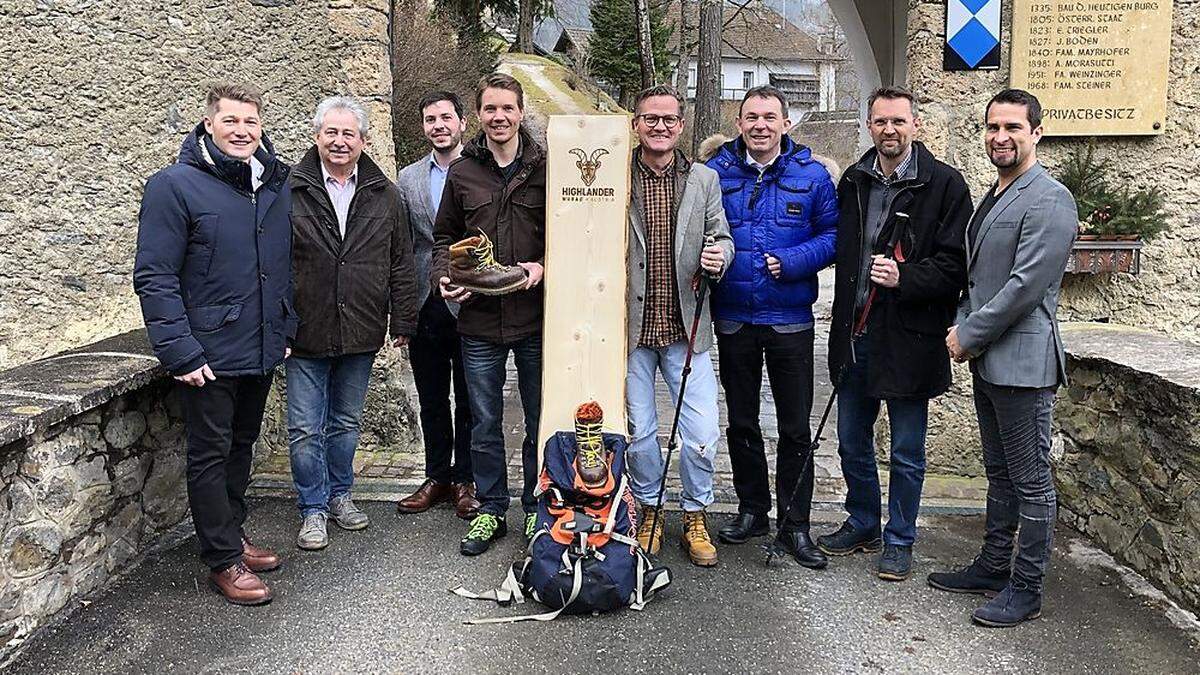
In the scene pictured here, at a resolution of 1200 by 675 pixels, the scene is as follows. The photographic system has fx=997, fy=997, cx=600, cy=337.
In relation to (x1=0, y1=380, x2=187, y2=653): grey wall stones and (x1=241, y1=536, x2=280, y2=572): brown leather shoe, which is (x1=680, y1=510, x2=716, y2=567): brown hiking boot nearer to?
(x1=241, y1=536, x2=280, y2=572): brown leather shoe

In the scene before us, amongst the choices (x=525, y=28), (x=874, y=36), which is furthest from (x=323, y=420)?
(x=525, y=28)

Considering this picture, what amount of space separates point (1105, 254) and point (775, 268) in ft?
6.98

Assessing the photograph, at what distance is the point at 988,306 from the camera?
10.5 feet

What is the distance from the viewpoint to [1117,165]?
4934 millimetres

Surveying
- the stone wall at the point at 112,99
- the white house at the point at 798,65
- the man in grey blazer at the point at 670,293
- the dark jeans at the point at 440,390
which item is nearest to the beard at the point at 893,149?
the man in grey blazer at the point at 670,293

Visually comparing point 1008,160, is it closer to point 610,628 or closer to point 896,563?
point 896,563

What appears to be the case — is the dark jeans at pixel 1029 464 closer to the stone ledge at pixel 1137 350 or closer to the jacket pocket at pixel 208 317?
the stone ledge at pixel 1137 350

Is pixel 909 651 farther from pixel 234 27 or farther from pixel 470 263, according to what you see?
pixel 234 27

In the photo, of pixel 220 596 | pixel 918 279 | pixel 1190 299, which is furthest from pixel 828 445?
pixel 220 596

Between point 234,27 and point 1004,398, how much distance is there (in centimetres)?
401

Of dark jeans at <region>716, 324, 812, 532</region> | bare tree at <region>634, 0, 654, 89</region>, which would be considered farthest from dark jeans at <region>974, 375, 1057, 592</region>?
bare tree at <region>634, 0, 654, 89</region>

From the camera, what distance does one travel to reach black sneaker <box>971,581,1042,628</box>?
3.32m

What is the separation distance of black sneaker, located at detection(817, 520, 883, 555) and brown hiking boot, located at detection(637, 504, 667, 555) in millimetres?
638

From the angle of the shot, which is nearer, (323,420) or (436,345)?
(323,420)
